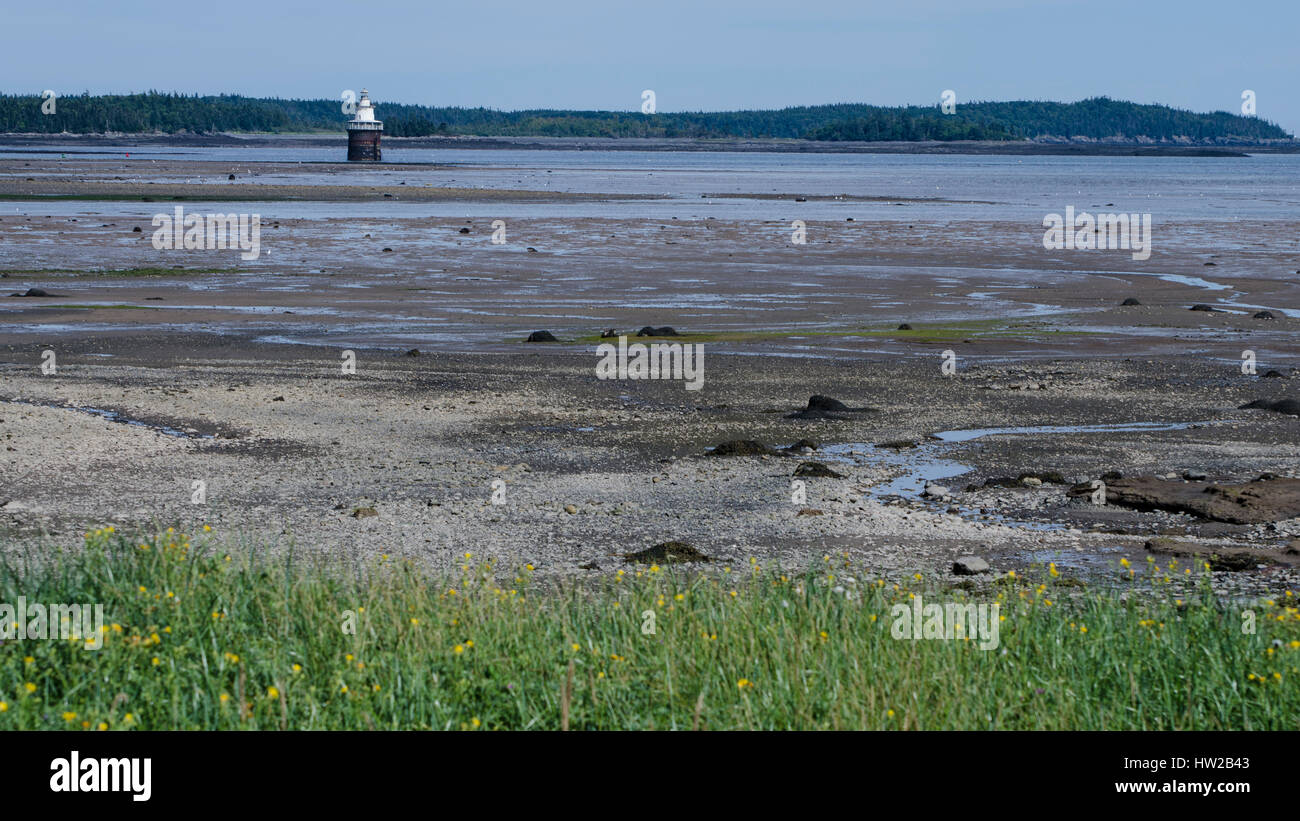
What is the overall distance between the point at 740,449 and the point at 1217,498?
14.8 feet

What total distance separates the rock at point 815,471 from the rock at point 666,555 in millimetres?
3003

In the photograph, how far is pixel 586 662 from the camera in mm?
7461

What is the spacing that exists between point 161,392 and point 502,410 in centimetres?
437

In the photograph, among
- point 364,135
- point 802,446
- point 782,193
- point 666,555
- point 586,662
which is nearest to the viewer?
point 586,662

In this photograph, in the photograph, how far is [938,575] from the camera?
34.9 feet

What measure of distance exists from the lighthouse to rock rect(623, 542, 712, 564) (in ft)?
419

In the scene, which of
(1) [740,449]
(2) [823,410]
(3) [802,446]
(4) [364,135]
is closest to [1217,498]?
(3) [802,446]

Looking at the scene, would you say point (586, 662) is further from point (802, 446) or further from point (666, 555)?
point (802, 446)

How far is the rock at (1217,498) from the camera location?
12.5 meters

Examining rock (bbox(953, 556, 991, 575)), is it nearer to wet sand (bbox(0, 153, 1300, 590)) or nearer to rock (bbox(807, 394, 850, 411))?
wet sand (bbox(0, 153, 1300, 590))

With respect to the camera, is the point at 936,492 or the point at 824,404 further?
the point at 824,404

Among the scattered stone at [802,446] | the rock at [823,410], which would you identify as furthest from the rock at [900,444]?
the rock at [823,410]

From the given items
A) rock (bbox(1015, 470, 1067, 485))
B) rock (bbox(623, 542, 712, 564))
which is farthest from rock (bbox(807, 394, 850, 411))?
rock (bbox(623, 542, 712, 564))
